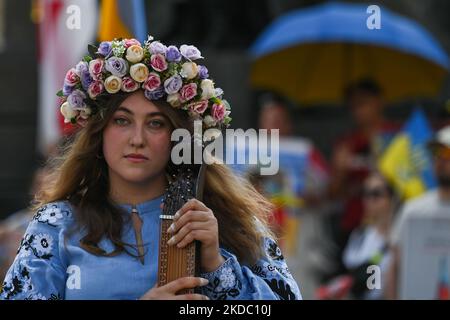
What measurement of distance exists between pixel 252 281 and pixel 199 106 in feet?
1.76

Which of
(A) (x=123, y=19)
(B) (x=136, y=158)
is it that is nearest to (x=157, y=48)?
(B) (x=136, y=158)

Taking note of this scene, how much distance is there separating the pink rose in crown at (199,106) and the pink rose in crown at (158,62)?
140mm

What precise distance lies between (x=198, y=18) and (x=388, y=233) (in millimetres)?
5997

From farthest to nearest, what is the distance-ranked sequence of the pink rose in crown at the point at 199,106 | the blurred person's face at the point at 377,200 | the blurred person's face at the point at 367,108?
the blurred person's face at the point at 367,108, the blurred person's face at the point at 377,200, the pink rose in crown at the point at 199,106

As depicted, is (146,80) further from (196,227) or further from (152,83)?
(196,227)

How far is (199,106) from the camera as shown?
4.07 m

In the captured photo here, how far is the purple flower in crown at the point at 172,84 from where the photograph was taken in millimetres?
4016

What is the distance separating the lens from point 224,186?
4.16m

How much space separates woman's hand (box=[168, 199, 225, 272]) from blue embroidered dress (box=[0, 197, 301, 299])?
11 cm

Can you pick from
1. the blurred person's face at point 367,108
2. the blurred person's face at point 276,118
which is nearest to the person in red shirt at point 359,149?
the blurred person's face at point 367,108

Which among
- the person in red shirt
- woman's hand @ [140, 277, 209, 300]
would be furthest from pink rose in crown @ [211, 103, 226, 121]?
the person in red shirt

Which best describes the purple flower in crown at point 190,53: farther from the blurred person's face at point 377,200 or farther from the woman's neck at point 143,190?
the blurred person's face at point 377,200

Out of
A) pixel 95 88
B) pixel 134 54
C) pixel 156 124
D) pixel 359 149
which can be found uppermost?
A: pixel 359 149
